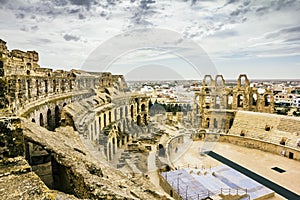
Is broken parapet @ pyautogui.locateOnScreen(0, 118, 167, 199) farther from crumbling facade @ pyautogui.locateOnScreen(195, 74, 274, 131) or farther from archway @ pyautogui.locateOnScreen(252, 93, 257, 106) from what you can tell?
archway @ pyautogui.locateOnScreen(252, 93, 257, 106)

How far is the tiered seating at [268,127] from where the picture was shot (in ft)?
60.3

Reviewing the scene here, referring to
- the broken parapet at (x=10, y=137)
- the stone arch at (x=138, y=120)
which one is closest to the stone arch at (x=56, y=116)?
the broken parapet at (x=10, y=137)

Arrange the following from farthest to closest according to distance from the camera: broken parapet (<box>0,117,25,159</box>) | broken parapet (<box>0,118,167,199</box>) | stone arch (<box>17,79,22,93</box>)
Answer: stone arch (<box>17,79,22,93</box>) → broken parapet (<box>0,117,25,159</box>) → broken parapet (<box>0,118,167,199</box>)

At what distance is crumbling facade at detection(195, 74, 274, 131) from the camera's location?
24391 mm

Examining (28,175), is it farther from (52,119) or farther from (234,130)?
(234,130)

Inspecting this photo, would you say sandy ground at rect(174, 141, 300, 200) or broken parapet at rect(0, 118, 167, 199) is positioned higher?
broken parapet at rect(0, 118, 167, 199)

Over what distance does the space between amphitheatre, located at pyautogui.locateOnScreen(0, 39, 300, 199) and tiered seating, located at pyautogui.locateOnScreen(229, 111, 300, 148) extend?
0.26 feet

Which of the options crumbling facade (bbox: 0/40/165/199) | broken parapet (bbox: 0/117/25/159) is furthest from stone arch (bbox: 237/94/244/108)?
broken parapet (bbox: 0/117/25/159)

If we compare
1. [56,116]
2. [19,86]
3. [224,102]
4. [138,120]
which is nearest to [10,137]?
[19,86]

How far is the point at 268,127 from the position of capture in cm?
2017

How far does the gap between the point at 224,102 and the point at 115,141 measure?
1509 centimetres

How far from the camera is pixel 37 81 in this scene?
10.7 metres

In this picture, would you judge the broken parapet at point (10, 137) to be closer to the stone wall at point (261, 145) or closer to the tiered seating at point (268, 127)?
the stone wall at point (261, 145)

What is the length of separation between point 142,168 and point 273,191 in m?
7.73
